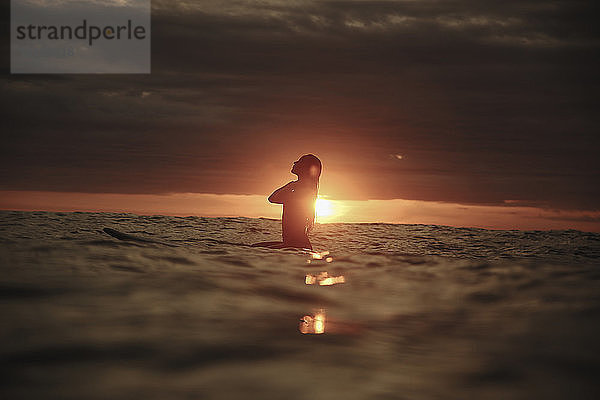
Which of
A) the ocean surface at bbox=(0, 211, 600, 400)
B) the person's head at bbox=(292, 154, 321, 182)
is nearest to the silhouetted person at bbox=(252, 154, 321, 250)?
the person's head at bbox=(292, 154, 321, 182)

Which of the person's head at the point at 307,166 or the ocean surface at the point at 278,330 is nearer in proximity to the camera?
the ocean surface at the point at 278,330

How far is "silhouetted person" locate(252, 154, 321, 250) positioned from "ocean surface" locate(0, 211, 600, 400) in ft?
13.4

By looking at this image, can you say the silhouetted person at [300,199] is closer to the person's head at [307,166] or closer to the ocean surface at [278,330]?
the person's head at [307,166]

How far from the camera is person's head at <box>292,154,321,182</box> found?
8836 millimetres

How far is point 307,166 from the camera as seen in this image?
29.0 ft

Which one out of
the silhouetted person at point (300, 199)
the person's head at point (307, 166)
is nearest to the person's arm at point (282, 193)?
the silhouetted person at point (300, 199)

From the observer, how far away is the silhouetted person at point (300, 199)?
8.87 m

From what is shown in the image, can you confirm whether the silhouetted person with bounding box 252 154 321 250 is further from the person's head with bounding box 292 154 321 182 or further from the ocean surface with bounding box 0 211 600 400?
the ocean surface with bounding box 0 211 600 400

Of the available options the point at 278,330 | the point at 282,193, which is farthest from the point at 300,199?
the point at 278,330

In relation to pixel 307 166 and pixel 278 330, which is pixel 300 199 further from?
pixel 278 330

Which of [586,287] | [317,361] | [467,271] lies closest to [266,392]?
[317,361]

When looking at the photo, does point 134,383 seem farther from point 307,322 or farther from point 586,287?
point 586,287

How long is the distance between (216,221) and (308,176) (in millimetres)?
13280

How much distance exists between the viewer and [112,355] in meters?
1.91
